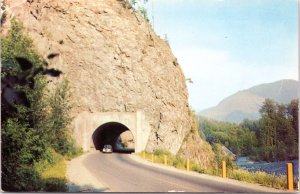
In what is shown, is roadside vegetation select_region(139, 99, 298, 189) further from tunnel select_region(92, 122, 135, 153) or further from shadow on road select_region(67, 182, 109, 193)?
tunnel select_region(92, 122, 135, 153)

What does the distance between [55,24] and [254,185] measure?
2948cm

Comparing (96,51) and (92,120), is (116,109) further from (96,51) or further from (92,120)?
(96,51)

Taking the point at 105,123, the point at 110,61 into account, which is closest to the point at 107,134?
the point at 105,123

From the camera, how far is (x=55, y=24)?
36.7 meters

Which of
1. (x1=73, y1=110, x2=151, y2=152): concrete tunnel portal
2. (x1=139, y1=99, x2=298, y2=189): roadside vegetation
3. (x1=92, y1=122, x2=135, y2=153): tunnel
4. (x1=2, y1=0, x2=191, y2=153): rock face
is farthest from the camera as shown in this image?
(x1=92, y1=122, x2=135, y2=153): tunnel

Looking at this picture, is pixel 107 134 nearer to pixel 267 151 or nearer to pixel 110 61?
pixel 110 61

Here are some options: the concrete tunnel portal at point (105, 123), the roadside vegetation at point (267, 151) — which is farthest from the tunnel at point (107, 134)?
the roadside vegetation at point (267, 151)

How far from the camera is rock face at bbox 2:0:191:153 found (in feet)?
117

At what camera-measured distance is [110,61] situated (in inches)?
1454

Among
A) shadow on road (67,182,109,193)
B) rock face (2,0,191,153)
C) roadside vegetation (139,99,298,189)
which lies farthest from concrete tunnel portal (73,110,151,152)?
shadow on road (67,182,109,193)

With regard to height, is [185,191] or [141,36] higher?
[141,36]

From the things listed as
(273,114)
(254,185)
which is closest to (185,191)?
(254,185)

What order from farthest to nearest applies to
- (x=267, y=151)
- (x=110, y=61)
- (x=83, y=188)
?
(x=267, y=151), (x=110, y=61), (x=83, y=188)

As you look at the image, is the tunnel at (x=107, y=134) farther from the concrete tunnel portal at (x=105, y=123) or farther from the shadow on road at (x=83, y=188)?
the shadow on road at (x=83, y=188)
